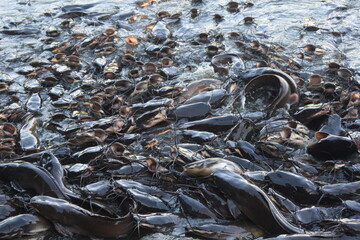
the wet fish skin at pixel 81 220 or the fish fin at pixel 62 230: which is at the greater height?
the wet fish skin at pixel 81 220

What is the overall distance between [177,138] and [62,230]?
1.31 m

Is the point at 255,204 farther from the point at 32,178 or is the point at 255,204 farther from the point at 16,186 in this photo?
the point at 16,186

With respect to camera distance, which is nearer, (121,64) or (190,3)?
(121,64)

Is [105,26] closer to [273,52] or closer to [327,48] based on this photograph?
[273,52]

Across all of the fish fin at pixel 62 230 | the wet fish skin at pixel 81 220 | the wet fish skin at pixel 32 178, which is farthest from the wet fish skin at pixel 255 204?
the wet fish skin at pixel 32 178

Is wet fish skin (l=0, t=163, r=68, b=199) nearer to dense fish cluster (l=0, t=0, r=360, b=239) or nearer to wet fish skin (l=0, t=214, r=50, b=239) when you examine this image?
dense fish cluster (l=0, t=0, r=360, b=239)

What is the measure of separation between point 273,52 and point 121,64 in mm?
1775

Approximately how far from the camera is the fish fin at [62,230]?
271 cm

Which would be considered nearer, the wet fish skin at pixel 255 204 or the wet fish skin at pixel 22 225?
the wet fish skin at pixel 255 204

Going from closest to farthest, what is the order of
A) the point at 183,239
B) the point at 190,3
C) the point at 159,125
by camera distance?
the point at 183,239
the point at 159,125
the point at 190,3

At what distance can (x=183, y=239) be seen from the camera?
2.69 meters

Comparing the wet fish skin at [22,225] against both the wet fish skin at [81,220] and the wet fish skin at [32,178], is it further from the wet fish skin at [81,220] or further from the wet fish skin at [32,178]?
the wet fish skin at [32,178]

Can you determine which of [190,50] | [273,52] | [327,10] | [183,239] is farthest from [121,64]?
[327,10]

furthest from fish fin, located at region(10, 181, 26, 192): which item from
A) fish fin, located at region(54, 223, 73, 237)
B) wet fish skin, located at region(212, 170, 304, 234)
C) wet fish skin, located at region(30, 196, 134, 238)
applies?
wet fish skin, located at region(212, 170, 304, 234)
